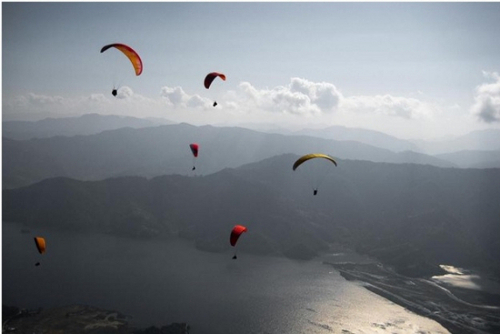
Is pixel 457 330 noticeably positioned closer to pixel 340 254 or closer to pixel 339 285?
pixel 339 285

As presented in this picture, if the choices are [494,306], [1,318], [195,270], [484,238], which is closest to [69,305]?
[1,318]

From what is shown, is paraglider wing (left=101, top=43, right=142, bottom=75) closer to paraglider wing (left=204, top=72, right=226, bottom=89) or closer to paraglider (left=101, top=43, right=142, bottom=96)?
paraglider (left=101, top=43, right=142, bottom=96)

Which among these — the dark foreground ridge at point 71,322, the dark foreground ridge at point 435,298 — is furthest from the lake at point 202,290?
the dark foreground ridge at point 71,322

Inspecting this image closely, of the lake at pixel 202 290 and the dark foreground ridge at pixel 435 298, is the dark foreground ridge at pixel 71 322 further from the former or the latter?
the dark foreground ridge at pixel 435 298

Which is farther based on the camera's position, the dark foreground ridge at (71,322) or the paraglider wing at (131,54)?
the dark foreground ridge at (71,322)

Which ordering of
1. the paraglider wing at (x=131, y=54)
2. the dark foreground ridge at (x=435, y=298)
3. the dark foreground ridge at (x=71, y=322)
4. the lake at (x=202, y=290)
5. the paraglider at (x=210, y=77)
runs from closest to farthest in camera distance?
the paraglider wing at (x=131, y=54) < the paraglider at (x=210, y=77) < the dark foreground ridge at (x=71, y=322) < the lake at (x=202, y=290) < the dark foreground ridge at (x=435, y=298)

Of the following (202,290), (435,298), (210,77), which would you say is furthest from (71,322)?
(435,298)

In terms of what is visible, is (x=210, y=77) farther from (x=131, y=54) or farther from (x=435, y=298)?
(x=435, y=298)
